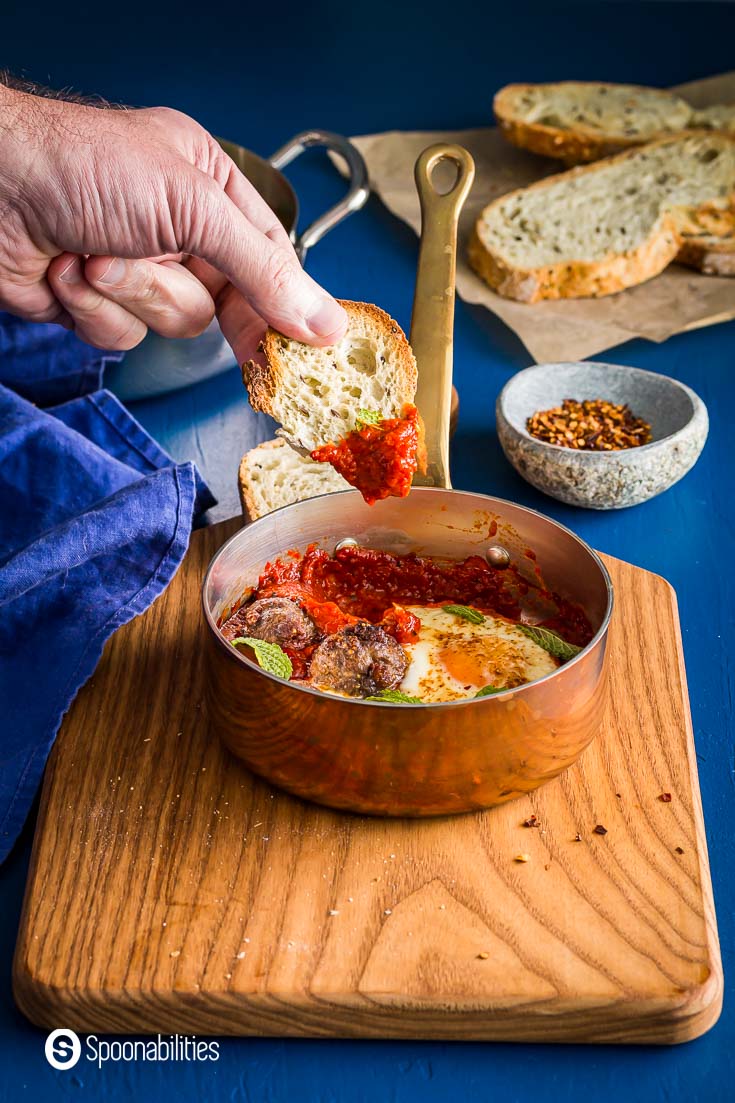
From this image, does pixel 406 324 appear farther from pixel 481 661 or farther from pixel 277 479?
pixel 481 661

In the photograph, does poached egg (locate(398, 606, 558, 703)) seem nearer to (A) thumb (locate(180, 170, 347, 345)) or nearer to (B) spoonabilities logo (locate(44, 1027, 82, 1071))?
(A) thumb (locate(180, 170, 347, 345))

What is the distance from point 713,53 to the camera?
501 centimetres

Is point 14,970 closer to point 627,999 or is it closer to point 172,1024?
point 172,1024

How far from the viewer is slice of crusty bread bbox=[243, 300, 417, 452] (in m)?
2.33

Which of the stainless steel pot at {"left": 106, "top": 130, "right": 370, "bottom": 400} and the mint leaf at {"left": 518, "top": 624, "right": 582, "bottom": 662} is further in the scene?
the stainless steel pot at {"left": 106, "top": 130, "right": 370, "bottom": 400}

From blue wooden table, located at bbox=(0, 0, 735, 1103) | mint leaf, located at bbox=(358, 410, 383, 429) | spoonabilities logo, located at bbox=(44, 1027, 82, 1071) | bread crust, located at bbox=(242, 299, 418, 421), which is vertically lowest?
spoonabilities logo, located at bbox=(44, 1027, 82, 1071)

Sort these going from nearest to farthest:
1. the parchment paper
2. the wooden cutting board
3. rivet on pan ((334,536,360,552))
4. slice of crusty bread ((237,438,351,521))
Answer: the wooden cutting board
rivet on pan ((334,536,360,552))
slice of crusty bread ((237,438,351,521))
the parchment paper

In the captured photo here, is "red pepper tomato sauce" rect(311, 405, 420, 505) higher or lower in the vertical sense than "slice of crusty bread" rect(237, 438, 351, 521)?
higher

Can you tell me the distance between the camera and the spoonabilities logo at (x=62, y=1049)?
70.0 inches

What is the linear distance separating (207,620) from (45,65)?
3.65 m

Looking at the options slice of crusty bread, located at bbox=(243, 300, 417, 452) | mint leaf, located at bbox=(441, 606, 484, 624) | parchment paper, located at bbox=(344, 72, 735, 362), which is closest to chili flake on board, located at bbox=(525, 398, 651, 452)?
parchment paper, located at bbox=(344, 72, 735, 362)

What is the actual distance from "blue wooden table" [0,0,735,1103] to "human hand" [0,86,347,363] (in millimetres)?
697

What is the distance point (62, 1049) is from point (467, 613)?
97 cm

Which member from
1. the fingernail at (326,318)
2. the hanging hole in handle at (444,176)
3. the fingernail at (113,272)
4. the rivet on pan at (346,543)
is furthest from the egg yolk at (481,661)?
the hanging hole in handle at (444,176)
